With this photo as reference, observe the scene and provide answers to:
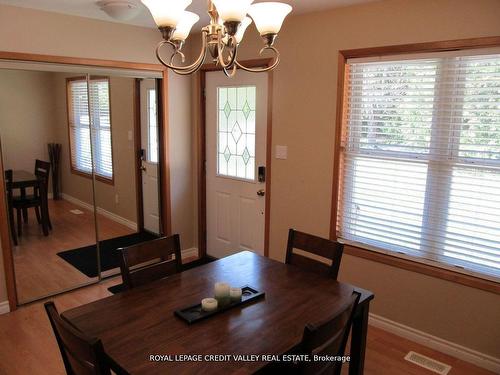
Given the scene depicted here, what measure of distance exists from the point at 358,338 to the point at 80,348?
1400mm

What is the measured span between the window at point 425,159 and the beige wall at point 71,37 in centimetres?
201

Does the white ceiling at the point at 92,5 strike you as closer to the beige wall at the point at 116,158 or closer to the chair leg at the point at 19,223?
the beige wall at the point at 116,158

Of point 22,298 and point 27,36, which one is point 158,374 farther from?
point 27,36

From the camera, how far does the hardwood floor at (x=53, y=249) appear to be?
11.1ft

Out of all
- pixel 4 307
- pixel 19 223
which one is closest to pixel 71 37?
pixel 19 223

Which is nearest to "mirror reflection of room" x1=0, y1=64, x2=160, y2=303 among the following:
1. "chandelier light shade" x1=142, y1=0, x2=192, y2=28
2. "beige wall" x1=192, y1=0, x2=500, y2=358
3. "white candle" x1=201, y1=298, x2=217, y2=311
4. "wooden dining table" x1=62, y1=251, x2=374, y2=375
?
"beige wall" x1=192, y1=0, x2=500, y2=358

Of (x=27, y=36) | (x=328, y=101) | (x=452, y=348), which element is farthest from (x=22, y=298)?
(x=452, y=348)

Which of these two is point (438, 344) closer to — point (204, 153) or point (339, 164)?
point (339, 164)

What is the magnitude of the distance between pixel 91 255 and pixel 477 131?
336cm

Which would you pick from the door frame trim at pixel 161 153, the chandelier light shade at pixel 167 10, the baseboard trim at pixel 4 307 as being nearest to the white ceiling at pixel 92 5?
the door frame trim at pixel 161 153

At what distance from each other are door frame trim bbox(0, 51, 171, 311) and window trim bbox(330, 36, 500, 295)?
1824mm

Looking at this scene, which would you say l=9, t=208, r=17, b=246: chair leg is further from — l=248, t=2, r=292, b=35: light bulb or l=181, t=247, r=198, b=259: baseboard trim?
l=248, t=2, r=292, b=35: light bulb

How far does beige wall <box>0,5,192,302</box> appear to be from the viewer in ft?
10.0

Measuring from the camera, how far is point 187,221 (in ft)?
14.8
